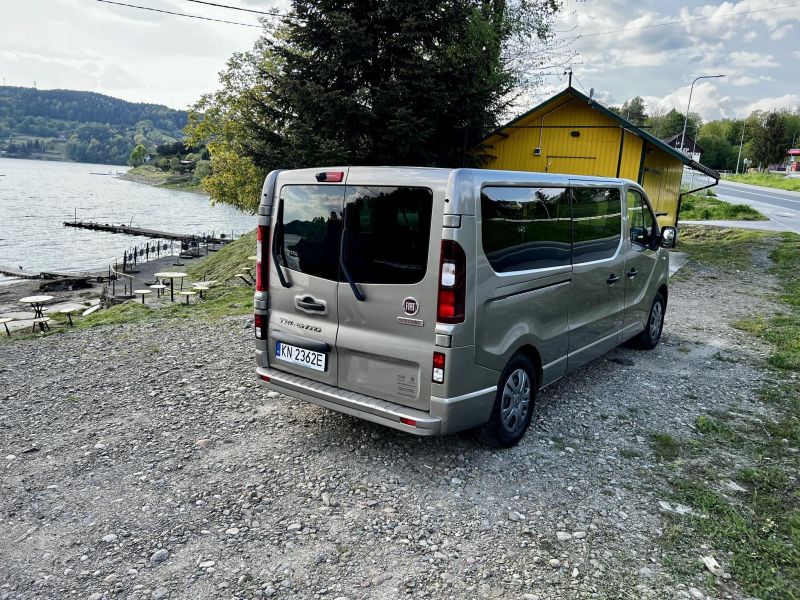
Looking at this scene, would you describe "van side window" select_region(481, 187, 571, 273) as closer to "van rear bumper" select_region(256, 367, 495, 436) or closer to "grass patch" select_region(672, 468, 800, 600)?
"van rear bumper" select_region(256, 367, 495, 436)

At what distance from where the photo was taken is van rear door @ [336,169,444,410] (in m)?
3.66

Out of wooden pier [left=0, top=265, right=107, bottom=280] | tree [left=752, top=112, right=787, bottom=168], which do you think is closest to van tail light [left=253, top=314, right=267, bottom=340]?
wooden pier [left=0, top=265, right=107, bottom=280]

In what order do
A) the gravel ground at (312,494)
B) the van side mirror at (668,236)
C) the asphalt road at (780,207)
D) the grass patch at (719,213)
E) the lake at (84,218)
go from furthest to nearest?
the lake at (84,218)
the grass patch at (719,213)
the asphalt road at (780,207)
the van side mirror at (668,236)
the gravel ground at (312,494)

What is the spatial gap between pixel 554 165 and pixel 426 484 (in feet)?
50.0

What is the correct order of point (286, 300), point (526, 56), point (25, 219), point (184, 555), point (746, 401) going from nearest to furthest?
point (184, 555)
point (286, 300)
point (746, 401)
point (526, 56)
point (25, 219)

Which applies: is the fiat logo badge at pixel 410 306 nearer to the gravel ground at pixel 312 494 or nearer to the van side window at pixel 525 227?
the van side window at pixel 525 227

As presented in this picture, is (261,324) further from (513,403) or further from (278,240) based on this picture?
(513,403)

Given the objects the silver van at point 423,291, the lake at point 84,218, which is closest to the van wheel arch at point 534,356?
the silver van at point 423,291

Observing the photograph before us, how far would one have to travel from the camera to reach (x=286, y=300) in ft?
14.6

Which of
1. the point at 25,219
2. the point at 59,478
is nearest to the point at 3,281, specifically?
the point at 59,478

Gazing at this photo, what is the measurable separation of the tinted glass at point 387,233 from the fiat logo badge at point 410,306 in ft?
0.43

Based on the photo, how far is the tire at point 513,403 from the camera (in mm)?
4199

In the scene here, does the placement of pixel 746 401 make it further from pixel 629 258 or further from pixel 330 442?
pixel 330 442

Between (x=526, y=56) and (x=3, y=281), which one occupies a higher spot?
(x=526, y=56)
